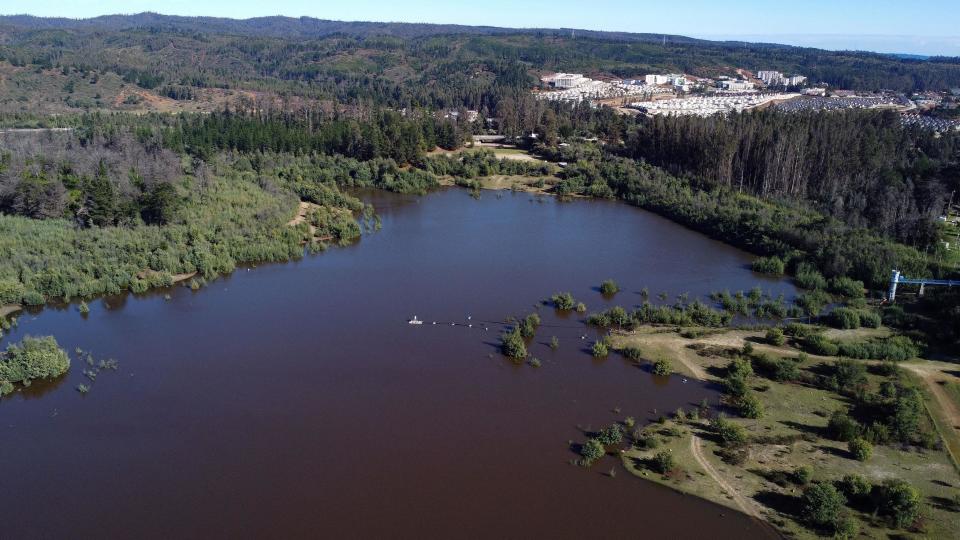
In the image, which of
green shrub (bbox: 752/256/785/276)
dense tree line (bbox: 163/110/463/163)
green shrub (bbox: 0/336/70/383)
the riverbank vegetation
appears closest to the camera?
the riverbank vegetation

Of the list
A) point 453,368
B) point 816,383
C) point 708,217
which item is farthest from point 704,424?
point 708,217

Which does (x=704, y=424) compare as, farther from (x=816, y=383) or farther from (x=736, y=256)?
(x=736, y=256)

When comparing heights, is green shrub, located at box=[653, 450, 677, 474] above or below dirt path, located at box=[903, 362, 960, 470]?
below

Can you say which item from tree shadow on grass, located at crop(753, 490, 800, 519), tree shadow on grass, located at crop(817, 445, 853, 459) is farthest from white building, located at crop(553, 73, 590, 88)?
tree shadow on grass, located at crop(753, 490, 800, 519)

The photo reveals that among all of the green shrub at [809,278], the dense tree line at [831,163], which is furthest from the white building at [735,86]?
the green shrub at [809,278]

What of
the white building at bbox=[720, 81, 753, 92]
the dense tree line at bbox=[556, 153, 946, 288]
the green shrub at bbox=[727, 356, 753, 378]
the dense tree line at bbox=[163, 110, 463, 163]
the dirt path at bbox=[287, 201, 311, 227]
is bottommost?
the green shrub at bbox=[727, 356, 753, 378]

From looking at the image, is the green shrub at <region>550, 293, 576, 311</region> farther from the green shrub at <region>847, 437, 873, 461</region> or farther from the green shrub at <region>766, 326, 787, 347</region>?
the green shrub at <region>847, 437, 873, 461</region>

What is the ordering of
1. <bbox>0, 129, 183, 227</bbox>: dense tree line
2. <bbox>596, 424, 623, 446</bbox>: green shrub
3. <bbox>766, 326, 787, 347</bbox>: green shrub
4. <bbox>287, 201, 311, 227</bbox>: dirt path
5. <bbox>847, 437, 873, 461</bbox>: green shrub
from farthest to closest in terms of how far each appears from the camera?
<bbox>287, 201, 311, 227</bbox>: dirt path
<bbox>0, 129, 183, 227</bbox>: dense tree line
<bbox>766, 326, 787, 347</bbox>: green shrub
<bbox>596, 424, 623, 446</bbox>: green shrub
<bbox>847, 437, 873, 461</bbox>: green shrub

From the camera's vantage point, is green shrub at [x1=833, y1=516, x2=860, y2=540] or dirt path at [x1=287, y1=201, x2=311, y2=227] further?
dirt path at [x1=287, y1=201, x2=311, y2=227]
